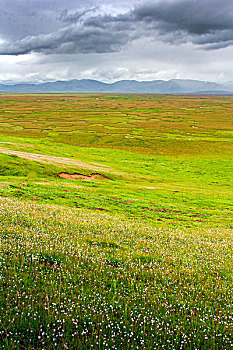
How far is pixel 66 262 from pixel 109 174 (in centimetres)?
4495

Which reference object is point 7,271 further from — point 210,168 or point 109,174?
point 210,168

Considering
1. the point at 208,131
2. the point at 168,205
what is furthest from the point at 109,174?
the point at 208,131

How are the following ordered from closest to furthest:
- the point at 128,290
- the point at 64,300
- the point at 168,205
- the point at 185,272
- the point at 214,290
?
the point at 64,300 → the point at 128,290 → the point at 214,290 → the point at 185,272 → the point at 168,205

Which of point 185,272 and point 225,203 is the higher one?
point 185,272

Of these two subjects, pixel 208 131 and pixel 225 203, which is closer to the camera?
pixel 225 203

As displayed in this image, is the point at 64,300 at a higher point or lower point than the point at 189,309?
higher

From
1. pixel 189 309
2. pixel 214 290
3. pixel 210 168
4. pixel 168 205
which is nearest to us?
pixel 189 309

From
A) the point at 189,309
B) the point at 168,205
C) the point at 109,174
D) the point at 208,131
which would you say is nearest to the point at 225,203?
the point at 168,205

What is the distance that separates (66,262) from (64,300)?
7.69ft

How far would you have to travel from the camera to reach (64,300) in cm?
699

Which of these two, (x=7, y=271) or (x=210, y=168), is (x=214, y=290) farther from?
(x=210, y=168)

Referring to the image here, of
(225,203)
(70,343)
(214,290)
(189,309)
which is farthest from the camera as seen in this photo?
(225,203)

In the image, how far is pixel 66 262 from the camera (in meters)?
9.27

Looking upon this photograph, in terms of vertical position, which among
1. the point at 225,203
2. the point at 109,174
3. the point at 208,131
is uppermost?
the point at 208,131
